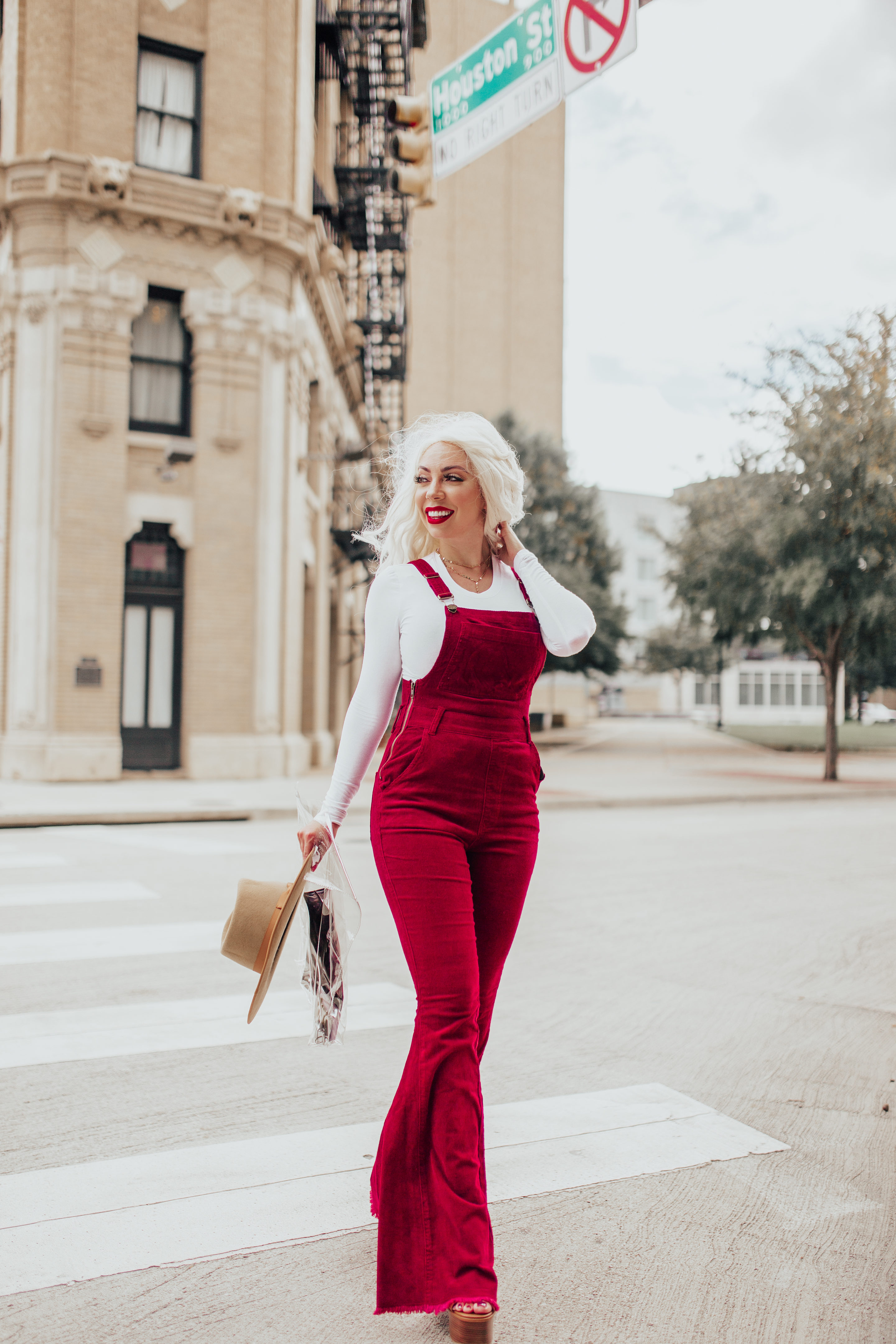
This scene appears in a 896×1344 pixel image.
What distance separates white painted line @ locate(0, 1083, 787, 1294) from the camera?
2.91m

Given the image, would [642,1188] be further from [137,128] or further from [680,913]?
[137,128]

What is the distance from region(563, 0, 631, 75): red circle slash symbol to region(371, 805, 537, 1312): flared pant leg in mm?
7162

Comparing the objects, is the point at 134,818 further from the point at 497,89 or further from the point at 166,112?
the point at 166,112

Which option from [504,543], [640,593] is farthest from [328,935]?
[640,593]

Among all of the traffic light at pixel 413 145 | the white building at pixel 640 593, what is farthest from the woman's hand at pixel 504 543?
the white building at pixel 640 593

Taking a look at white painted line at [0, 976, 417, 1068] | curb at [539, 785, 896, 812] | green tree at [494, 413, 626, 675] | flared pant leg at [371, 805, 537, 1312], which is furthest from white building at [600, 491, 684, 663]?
flared pant leg at [371, 805, 537, 1312]

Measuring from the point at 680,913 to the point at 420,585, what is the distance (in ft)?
19.1

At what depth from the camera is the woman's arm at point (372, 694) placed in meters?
2.81

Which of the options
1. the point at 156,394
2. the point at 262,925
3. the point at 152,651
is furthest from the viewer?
the point at 156,394

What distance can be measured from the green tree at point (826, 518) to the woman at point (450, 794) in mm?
19383

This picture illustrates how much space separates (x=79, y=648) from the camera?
17328 millimetres

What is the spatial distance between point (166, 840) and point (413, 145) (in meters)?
6.93

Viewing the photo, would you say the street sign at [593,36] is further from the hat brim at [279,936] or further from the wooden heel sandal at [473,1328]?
the wooden heel sandal at [473,1328]

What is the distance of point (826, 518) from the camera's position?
22.1 meters
